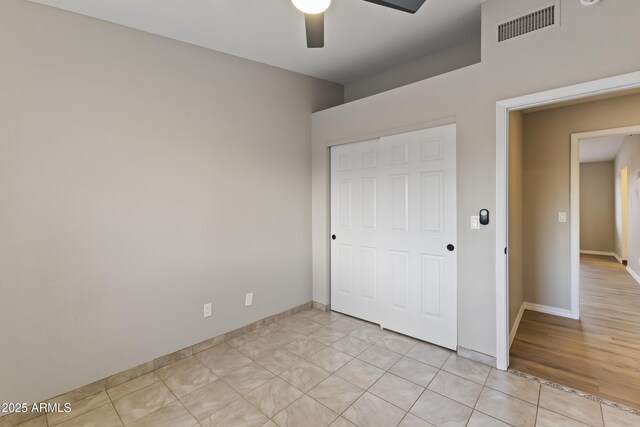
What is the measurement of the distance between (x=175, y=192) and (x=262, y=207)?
92 centimetres

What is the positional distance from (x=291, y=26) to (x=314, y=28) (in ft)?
2.66

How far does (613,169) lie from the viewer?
7344 mm

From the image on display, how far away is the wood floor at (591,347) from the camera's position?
7.13ft

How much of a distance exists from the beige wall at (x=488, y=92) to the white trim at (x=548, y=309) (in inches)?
71.9

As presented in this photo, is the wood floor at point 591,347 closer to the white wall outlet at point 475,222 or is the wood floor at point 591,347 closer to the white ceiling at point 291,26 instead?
the white wall outlet at point 475,222

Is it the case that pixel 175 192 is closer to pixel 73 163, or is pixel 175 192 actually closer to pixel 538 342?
pixel 73 163

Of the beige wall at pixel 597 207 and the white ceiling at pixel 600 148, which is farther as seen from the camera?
the beige wall at pixel 597 207

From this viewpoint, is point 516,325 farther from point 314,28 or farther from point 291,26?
point 291,26

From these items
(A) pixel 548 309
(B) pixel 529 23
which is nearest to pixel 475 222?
(B) pixel 529 23

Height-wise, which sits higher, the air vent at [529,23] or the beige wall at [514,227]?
the air vent at [529,23]

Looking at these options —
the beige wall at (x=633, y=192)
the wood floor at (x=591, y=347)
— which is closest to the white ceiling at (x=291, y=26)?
the wood floor at (x=591, y=347)

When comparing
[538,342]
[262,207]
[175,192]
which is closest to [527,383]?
[538,342]

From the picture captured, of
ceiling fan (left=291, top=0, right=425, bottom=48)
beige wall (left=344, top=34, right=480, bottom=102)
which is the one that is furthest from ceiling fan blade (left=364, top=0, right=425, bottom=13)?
beige wall (left=344, top=34, right=480, bottom=102)

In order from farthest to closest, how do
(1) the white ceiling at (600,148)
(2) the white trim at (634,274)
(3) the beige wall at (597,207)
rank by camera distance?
(3) the beige wall at (597,207), (1) the white ceiling at (600,148), (2) the white trim at (634,274)
